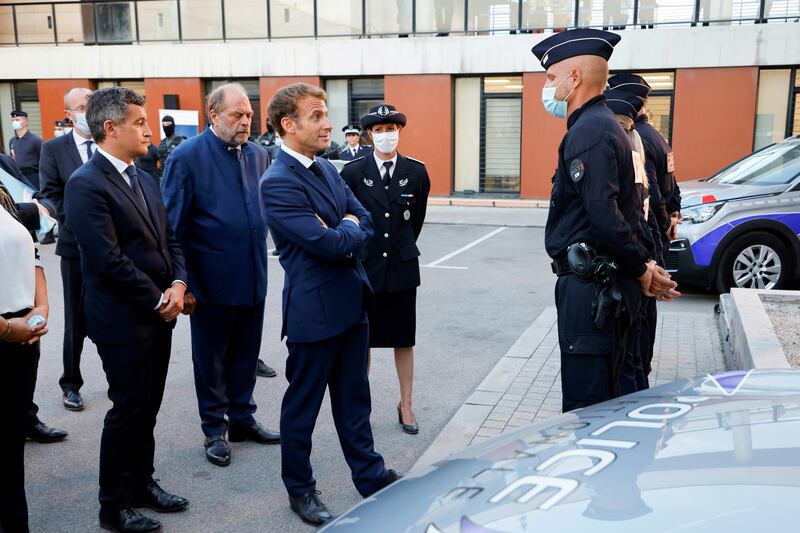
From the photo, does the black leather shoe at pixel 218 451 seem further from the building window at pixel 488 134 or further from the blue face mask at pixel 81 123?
the building window at pixel 488 134

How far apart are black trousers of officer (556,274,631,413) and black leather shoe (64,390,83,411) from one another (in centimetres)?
351

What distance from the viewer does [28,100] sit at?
818 inches

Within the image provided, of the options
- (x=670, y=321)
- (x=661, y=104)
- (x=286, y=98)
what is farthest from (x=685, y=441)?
(x=661, y=104)

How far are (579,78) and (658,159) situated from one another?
2.69m

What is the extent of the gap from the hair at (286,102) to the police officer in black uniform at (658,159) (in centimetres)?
276

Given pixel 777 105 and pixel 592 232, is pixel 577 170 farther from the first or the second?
pixel 777 105

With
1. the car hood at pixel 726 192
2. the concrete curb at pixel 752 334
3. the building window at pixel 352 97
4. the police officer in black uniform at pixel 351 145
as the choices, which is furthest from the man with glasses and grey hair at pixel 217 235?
the building window at pixel 352 97

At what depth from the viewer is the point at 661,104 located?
16.4 metres

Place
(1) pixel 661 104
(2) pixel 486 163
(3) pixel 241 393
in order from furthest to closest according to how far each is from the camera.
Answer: (2) pixel 486 163, (1) pixel 661 104, (3) pixel 241 393

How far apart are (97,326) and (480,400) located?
106 inches

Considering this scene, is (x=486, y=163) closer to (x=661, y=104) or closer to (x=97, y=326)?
(x=661, y=104)

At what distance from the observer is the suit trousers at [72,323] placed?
5.13 meters

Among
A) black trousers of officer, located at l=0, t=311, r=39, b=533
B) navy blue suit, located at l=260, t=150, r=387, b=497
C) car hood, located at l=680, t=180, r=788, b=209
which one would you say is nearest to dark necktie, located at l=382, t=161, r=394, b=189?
navy blue suit, located at l=260, t=150, r=387, b=497

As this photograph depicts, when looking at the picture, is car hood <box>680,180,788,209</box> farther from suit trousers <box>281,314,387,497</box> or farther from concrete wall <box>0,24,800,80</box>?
concrete wall <box>0,24,800,80</box>
